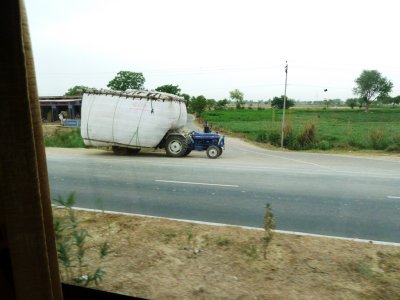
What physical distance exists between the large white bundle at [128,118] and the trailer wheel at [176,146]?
425 millimetres

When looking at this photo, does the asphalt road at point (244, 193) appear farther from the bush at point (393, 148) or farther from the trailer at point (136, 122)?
the bush at point (393, 148)

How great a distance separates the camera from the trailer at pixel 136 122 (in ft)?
40.0

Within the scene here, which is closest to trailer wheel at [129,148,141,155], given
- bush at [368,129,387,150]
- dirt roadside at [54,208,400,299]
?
dirt roadside at [54,208,400,299]

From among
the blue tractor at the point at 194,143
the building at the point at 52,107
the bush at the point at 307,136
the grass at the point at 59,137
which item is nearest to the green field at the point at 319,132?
the bush at the point at 307,136

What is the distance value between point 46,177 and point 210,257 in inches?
80.0

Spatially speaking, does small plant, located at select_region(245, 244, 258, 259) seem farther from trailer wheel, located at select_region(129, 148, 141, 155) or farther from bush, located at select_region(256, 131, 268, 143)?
bush, located at select_region(256, 131, 268, 143)

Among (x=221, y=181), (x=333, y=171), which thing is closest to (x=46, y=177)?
(x=221, y=181)

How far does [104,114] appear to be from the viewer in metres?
12.6

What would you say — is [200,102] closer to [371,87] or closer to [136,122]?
[371,87]

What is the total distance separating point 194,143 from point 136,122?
2.54 meters

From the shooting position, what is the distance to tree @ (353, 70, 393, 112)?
8.90 feet

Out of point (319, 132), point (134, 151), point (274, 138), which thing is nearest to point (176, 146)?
point (134, 151)

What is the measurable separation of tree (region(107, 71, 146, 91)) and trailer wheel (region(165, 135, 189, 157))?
10138 mm

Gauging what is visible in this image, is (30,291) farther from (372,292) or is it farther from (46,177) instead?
(372,292)
